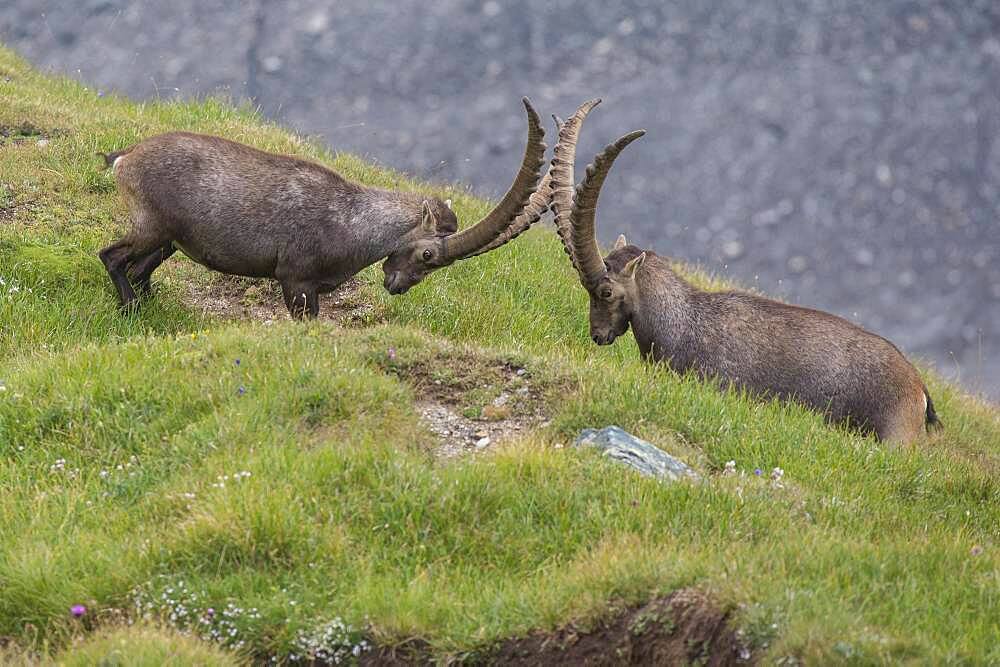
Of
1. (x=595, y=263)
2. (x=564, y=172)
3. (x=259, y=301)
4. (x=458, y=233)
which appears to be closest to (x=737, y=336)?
(x=595, y=263)

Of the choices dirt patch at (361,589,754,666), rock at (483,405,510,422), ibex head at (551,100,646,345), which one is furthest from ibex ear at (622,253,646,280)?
dirt patch at (361,589,754,666)

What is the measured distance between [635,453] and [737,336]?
123 inches

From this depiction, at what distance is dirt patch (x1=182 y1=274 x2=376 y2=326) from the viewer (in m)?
11.7

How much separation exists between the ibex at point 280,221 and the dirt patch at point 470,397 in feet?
6.48

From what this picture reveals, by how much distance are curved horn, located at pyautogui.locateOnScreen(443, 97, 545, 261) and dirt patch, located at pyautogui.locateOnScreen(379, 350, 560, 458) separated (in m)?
1.78

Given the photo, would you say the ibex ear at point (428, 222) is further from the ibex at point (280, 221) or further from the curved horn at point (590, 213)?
the curved horn at point (590, 213)

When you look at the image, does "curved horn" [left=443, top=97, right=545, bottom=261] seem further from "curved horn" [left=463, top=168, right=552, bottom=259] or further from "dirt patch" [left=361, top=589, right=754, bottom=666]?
"dirt patch" [left=361, top=589, right=754, bottom=666]

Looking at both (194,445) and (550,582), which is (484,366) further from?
(550,582)

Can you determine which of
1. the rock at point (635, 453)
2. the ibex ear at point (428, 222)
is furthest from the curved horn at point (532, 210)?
the rock at point (635, 453)

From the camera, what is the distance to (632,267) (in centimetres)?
1066

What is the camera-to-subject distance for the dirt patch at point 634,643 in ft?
18.7

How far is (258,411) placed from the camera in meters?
7.78

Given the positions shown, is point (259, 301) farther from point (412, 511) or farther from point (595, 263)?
point (412, 511)

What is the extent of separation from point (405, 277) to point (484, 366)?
7.84 ft
